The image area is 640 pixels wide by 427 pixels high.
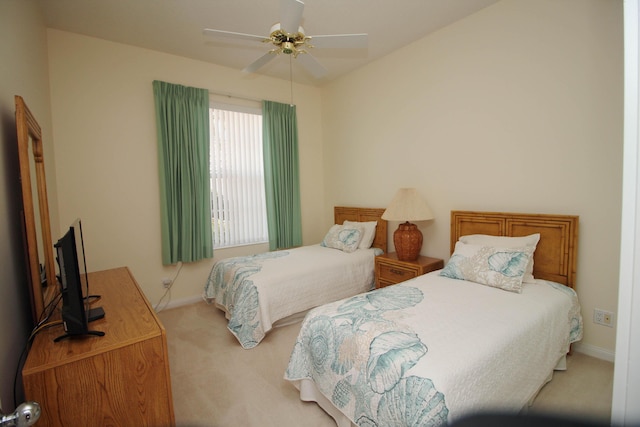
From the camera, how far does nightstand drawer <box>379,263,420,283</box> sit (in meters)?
2.85

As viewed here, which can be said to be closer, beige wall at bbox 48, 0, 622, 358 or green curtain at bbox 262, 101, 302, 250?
beige wall at bbox 48, 0, 622, 358

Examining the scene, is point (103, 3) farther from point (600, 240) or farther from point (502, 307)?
point (600, 240)

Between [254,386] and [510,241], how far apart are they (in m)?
2.21

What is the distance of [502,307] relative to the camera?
1768 mm

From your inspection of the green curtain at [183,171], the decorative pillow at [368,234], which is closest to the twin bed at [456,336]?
the decorative pillow at [368,234]

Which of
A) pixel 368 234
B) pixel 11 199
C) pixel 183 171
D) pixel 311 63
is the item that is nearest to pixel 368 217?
pixel 368 234

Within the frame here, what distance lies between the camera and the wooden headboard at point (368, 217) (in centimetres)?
363

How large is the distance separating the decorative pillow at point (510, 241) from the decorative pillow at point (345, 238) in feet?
4.11

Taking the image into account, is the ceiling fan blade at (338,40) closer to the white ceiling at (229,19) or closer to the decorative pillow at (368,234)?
the white ceiling at (229,19)

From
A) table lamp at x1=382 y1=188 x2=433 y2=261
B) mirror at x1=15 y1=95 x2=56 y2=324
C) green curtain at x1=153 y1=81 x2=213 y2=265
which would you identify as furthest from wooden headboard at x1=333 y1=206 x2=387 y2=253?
mirror at x1=15 y1=95 x2=56 y2=324

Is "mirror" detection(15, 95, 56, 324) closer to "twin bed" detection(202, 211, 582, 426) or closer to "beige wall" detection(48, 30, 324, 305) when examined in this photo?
"beige wall" detection(48, 30, 324, 305)

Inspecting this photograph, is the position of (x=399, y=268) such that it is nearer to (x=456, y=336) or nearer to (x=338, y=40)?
(x=456, y=336)

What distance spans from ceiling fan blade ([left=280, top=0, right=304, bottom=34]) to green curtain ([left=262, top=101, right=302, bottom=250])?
1947mm

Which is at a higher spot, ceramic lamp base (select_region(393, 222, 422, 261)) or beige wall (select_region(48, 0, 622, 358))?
beige wall (select_region(48, 0, 622, 358))
